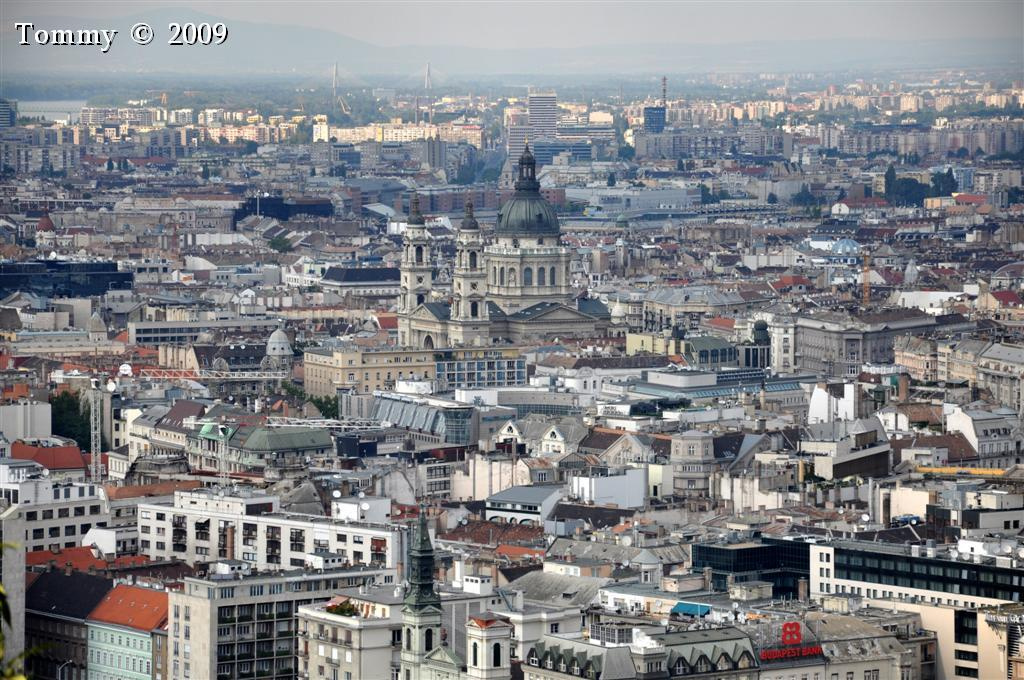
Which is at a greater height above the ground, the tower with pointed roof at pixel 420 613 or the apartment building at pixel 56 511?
the tower with pointed roof at pixel 420 613

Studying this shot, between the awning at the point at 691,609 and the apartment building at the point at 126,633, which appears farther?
the apartment building at the point at 126,633

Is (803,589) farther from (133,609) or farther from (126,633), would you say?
(126,633)

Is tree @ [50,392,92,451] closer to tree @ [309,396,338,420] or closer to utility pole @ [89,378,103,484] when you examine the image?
utility pole @ [89,378,103,484]

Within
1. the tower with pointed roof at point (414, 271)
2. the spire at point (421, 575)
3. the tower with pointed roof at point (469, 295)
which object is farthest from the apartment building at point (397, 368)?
the spire at point (421, 575)

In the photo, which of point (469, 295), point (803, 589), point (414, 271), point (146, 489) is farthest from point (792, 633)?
point (414, 271)

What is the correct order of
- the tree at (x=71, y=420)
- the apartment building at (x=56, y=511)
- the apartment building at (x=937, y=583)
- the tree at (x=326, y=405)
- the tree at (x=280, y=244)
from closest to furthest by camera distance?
the apartment building at (x=937, y=583) < the apartment building at (x=56, y=511) < the tree at (x=71, y=420) < the tree at (x=326, y=405) < the tree at (x=280, y=244)

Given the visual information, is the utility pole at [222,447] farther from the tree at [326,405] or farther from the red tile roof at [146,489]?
the tree at [326,405]
